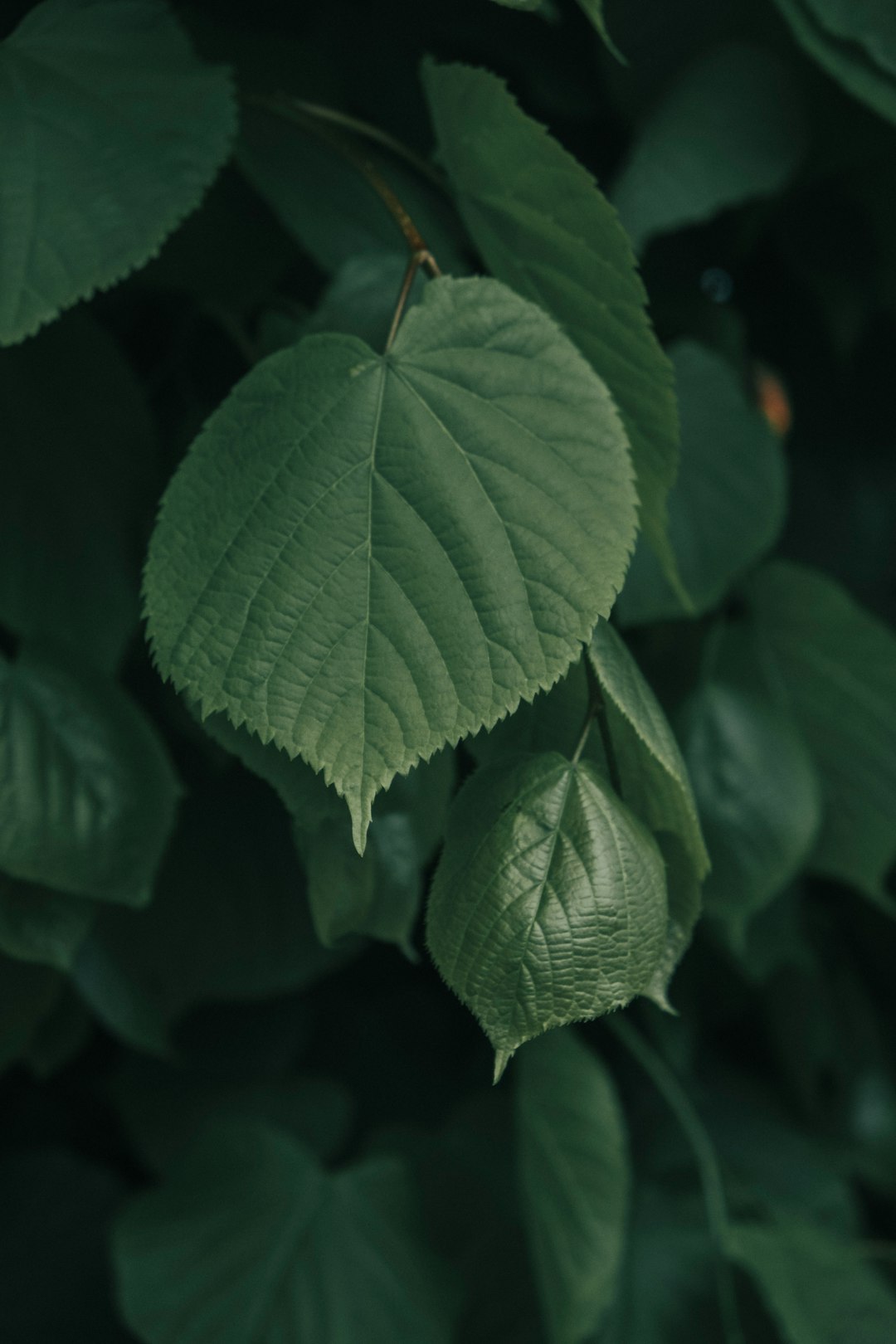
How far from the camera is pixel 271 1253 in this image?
0.65 metres

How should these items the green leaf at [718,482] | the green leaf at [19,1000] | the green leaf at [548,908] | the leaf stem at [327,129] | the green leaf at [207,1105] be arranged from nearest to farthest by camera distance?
the green leaf at [548,908] < the leaf stem at [327,129] < the green leaf at [19,1000] < the green leaf at [718,482] < the green leaf at [207,1105]

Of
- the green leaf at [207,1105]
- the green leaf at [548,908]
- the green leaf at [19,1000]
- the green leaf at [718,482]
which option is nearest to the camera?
the green leaf at [548,908]

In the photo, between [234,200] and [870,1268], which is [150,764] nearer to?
[234,200]

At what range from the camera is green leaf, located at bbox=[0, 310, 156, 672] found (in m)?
0.49

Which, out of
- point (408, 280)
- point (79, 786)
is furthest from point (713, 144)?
point (79, 786)

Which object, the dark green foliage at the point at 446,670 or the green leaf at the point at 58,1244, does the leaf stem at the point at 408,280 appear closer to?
the dark green foliage at the point at 446,670

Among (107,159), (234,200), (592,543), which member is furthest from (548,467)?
(234,200)

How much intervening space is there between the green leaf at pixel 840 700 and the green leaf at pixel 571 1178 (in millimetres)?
187

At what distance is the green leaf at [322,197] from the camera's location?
48cm

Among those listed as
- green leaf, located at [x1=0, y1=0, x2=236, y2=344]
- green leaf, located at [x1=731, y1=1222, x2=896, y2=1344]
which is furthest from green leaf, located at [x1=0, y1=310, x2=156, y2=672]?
green leaf, located at [x1=731, y1=1222, x2=896, y2=1344]

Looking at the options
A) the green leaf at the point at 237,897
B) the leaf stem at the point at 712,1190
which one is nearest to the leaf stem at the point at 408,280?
the green leaf at the point at 237,897

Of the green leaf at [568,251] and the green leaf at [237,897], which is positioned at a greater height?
the green leaf at [568,251]

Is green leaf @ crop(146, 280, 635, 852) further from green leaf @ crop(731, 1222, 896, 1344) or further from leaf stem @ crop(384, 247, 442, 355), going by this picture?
green leaf @ crop(731, 1222, 896, 1344)

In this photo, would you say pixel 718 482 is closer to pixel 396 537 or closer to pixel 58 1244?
pixel 396 537
